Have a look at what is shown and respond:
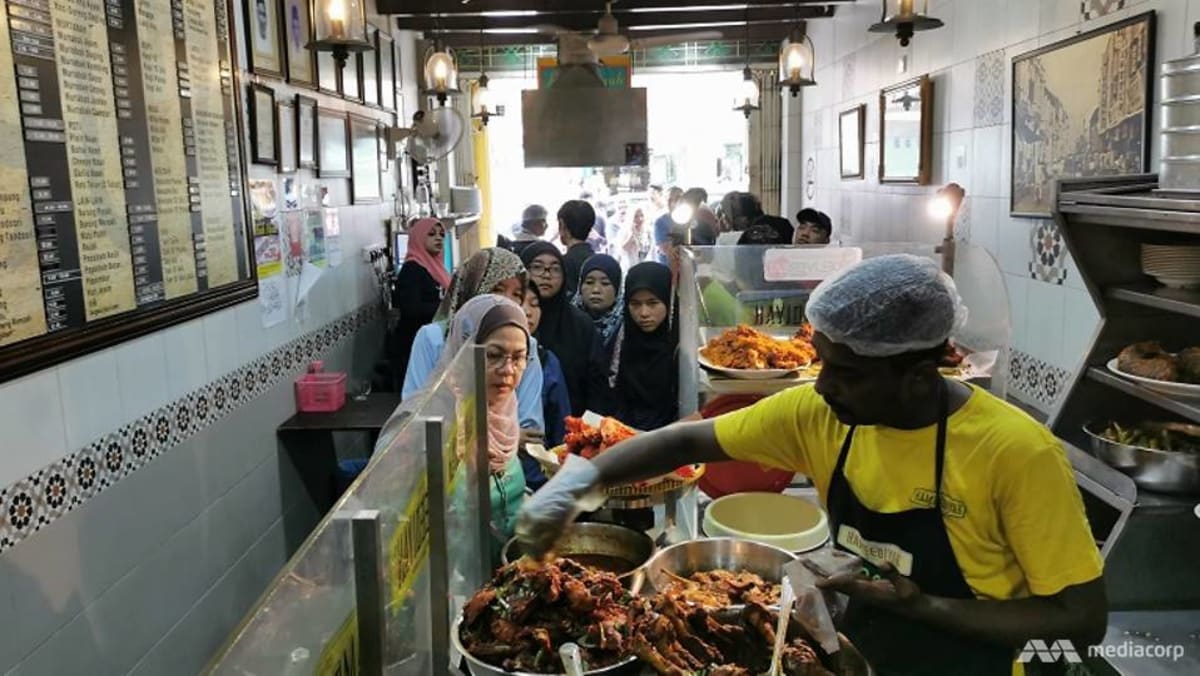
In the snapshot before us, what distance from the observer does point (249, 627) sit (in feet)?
2.66

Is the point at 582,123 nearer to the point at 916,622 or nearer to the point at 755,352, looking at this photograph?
the point at 755,352

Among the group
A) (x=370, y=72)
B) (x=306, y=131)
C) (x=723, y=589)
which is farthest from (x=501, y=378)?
(x=370, y=72)

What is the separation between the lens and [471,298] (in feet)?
11.3

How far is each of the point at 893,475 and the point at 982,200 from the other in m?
3.59

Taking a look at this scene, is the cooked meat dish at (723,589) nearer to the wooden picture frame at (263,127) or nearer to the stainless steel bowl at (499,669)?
the stainless steel bowl at (499,669)

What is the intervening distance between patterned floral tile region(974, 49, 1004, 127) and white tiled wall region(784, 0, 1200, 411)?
11 mm

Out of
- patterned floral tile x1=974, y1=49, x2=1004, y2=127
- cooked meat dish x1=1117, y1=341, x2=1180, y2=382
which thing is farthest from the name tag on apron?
patterned floral tile x1=974, y1=49, x2=1004, y2=127

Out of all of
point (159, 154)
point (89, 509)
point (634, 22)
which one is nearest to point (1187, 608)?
point (89, 509)

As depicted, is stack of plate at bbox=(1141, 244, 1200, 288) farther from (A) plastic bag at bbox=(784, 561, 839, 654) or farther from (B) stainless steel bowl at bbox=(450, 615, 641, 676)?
(B) stainless steel bowl at bbox=(450, 615, 641, 676)

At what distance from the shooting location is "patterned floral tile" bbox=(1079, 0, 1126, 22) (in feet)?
11.2

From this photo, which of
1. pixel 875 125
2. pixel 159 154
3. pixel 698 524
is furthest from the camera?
pixel 875 125

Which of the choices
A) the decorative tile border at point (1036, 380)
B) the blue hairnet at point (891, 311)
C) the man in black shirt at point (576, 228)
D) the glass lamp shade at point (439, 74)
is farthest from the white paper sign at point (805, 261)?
the glass lamp shade at point (439, 74)

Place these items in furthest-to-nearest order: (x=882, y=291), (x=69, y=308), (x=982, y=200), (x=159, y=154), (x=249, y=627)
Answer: (x=982, y=200), (x=159, y=154), (x=69, y=308), (x=882, y=291), (x=249, y=627)

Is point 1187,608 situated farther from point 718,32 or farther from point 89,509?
point 718,32
